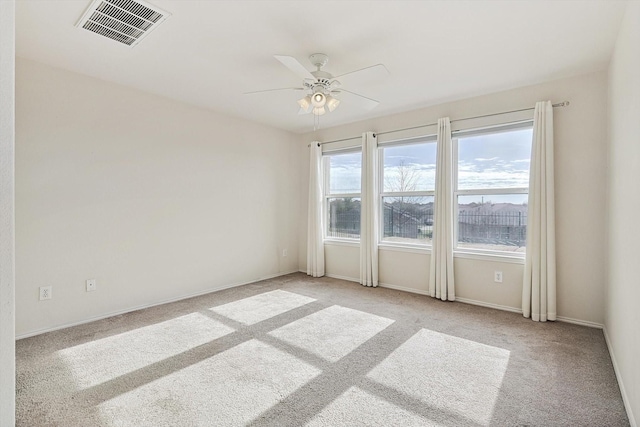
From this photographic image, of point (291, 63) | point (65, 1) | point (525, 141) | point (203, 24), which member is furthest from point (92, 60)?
point (525, 141)

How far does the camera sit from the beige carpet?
184 cm

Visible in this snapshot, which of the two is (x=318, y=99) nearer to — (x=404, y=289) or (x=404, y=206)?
(x=404, y=206)

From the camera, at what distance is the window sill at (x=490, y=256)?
358 centimetres

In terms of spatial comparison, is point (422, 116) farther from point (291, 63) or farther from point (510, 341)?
point (510, 341)

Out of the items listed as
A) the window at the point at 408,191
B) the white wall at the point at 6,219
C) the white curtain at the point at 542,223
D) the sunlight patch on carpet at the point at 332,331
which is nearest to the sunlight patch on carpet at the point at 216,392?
the sunlight patch on carpet at the point at 332,331

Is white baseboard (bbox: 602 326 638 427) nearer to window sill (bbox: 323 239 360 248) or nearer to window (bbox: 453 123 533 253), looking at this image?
window (bbox: 453 123 533 253)

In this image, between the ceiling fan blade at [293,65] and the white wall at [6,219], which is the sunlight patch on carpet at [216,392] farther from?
the ceiling fan blade at [293,65]

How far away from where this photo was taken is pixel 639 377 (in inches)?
65.1

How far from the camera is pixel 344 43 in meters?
2.57

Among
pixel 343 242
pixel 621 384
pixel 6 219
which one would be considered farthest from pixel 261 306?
pixel 621 384

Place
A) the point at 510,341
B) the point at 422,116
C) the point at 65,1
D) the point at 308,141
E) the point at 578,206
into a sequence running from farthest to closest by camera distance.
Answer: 1. the point at 308,141
2. the point at 422,116
3. the point at 578,206
4. the point at 510,341
5. the point at 65,1

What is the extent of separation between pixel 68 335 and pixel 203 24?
9.49ft

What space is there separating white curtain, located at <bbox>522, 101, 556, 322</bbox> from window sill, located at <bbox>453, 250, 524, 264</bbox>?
208 millimetres

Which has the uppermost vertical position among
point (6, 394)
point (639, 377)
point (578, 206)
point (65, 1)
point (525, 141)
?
point (65, 1)
